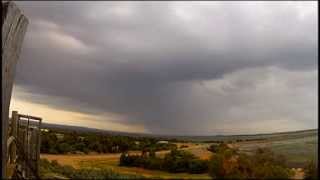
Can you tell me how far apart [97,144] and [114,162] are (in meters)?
2.57

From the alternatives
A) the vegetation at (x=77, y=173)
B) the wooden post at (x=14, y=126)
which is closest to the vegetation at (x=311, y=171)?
the vegetation at (x=77, y=173)

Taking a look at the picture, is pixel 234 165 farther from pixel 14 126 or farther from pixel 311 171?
pixel 14 126

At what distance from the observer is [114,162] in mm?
13711

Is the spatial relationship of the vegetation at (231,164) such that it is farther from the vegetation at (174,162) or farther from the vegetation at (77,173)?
the vegetation at (77,173)

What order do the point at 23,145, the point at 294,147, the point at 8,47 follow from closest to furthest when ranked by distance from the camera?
the point at 294,147 → the point at 8,47 → the point at 23,145

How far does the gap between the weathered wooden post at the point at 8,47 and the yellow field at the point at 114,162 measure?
1.57m

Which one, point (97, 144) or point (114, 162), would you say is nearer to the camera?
point (114, 162)

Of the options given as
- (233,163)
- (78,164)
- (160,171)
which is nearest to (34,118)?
(78,164)

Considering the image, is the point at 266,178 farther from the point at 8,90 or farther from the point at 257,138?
the point at 8,90

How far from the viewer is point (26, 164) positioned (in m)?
14.9

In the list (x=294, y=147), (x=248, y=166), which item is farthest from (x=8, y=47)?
(x=294, y=147)

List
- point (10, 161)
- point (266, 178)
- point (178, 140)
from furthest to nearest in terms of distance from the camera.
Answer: point (10, 161)
point (178, 140)
point (266, 178)

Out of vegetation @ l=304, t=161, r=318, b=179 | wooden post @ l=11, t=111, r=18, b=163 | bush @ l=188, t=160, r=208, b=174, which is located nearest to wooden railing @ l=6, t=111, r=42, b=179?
wooden post @ l=11, t=111, r=18, b=163

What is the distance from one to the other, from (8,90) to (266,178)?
22.1 ft
